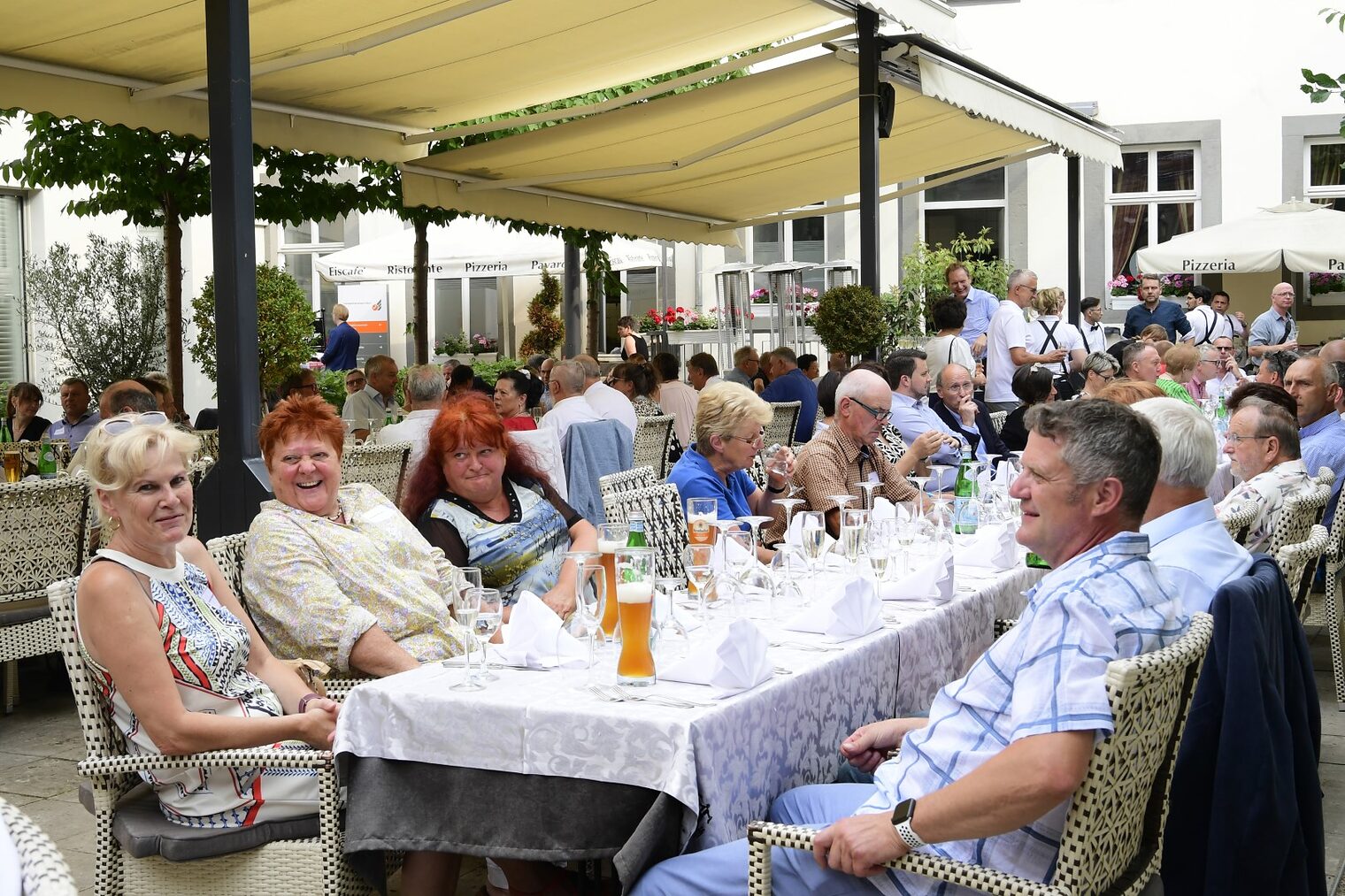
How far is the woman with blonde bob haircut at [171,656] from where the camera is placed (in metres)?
2.76

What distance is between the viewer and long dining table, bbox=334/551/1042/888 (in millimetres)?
2533

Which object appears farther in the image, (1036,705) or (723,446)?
(723,446)

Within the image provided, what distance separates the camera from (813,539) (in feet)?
12.7

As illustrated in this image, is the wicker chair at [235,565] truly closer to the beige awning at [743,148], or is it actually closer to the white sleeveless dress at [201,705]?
the white sleeveless dress at [201,705]

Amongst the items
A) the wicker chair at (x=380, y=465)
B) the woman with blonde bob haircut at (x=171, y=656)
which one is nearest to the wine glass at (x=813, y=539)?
the woman with blonde bob haircut at (x=171, y=656)

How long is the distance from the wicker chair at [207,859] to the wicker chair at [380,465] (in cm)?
351

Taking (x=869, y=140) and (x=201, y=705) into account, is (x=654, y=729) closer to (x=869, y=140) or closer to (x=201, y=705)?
(x=201, y=705)

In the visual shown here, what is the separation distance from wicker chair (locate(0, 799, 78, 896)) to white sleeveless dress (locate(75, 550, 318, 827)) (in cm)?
132

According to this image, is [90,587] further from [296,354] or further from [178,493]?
[296,354]

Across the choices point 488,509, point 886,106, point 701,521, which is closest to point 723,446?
point 488,509

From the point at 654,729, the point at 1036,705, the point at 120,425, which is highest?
the point at 120,425

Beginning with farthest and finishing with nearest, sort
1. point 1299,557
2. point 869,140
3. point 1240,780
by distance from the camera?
1. point 869,140
2. point 1299,557
3. point 1240,780

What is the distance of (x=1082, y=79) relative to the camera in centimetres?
1897

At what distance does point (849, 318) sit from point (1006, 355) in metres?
1.95
